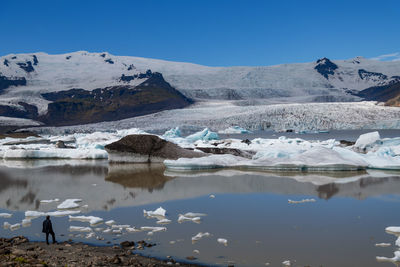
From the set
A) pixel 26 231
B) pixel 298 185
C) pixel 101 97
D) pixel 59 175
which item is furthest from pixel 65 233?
pixel 101 97

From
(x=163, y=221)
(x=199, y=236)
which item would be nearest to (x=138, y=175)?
(x=163, y=221)

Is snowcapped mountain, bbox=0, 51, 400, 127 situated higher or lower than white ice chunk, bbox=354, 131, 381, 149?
higher

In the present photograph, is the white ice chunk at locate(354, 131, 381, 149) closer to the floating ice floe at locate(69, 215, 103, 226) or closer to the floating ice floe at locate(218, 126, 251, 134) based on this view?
the floating ice floe at locate(69, 215, 103, 226)

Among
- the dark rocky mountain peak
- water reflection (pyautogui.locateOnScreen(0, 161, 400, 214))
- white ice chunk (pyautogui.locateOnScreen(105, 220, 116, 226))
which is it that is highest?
the dark rocky mountain peak

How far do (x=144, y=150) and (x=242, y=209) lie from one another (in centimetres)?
989

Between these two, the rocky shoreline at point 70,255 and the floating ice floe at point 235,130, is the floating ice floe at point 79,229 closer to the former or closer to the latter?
the rocky shoreline at point 70,255

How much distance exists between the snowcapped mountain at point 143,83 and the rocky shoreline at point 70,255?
Result: 8080 centimetres

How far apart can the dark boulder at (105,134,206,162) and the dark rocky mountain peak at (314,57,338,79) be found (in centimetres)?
10699

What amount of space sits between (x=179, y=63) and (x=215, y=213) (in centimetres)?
12173


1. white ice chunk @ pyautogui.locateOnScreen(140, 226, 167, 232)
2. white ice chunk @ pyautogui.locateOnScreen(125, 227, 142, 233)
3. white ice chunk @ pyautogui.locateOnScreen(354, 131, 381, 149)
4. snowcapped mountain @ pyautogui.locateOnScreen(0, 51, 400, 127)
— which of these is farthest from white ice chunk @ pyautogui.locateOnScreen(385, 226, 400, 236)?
snowcapped mountain @ pyautogui.locateOnScreen(0, 51, 400, 127)

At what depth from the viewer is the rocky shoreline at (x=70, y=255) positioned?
4.44 m

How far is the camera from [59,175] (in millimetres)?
13703

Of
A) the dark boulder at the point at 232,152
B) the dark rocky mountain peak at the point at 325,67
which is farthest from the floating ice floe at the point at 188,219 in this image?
the dark rocky mountain peak at the point at 325,67

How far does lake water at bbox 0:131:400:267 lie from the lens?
16.8 feet
